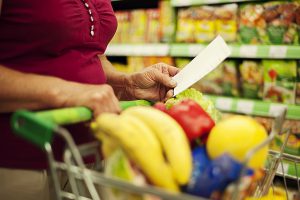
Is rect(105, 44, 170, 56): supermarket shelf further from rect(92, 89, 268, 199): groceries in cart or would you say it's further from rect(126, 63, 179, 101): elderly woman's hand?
rect(92, 89, 268, 199): groceries in cart

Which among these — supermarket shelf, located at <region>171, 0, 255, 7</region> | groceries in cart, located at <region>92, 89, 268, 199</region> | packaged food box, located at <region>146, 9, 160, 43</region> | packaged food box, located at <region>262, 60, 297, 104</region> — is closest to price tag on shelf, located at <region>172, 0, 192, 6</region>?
supermarket shelf, located at <region>171, 0, 255, 7</region>

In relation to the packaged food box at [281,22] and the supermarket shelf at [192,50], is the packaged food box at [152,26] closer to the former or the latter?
the supermarket shelf at [192,50]

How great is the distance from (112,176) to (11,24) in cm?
48

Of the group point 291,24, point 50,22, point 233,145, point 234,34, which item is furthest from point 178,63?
point 233,145

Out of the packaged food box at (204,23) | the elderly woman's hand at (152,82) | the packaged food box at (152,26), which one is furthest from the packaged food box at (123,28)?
the elderly woman's hand at (152,82)

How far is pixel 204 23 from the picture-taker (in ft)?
8.81

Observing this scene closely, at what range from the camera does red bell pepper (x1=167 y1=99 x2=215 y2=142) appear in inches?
29.5

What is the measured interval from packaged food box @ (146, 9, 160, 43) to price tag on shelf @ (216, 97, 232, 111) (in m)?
0.68

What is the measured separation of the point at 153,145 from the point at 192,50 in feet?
6.34

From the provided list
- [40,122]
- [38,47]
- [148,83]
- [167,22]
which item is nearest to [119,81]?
[148,83]

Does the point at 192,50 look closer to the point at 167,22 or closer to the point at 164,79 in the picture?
the point at 167,22

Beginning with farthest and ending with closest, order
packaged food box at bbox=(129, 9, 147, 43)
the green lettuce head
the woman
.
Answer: packaged food box at bbox=(129, 9, 147, 43), the green lettuce head, the woman

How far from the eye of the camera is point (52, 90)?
839 mm

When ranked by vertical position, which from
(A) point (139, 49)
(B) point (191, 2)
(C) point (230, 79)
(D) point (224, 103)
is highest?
(B) point (191, 2)
